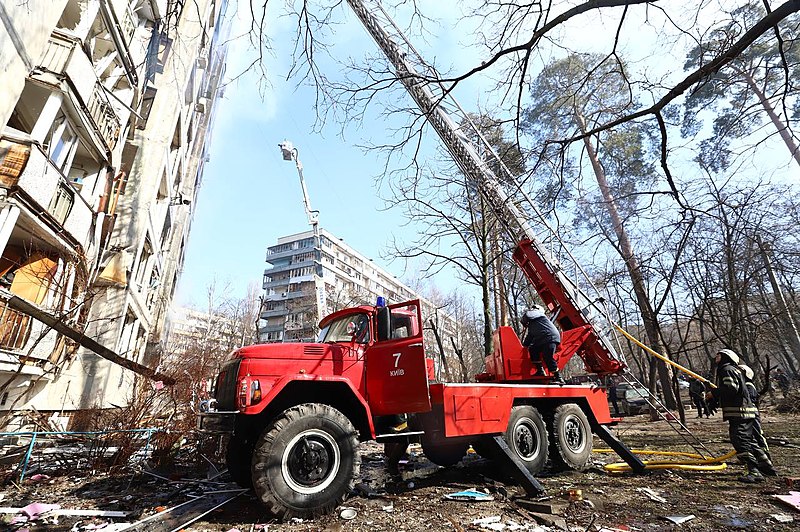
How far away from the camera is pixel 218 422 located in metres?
4.71

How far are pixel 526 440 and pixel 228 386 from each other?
4756 mm

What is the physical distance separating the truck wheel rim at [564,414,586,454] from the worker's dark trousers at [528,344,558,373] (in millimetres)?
1015

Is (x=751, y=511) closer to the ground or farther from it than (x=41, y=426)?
closer to the ground

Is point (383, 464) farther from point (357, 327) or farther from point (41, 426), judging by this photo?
point (41, 426)

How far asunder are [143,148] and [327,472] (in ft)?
49.6

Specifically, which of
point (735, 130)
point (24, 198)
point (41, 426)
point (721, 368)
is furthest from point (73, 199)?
point (721, 368)

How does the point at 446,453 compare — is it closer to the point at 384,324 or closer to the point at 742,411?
the point at 384,324

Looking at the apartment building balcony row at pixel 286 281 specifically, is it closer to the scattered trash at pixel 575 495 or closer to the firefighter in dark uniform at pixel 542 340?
the firefighter in dark uniform at pixel 542 340

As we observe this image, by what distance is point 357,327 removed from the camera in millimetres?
5949

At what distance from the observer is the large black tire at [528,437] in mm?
6164

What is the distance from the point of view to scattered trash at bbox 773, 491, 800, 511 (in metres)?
4.19

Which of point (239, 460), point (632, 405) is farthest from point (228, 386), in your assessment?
point (632, 405)

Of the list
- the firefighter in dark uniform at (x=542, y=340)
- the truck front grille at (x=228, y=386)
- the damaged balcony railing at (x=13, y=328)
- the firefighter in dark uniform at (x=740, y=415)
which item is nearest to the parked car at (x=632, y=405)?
the firefighter in dark uniform at (x=740, y=415)

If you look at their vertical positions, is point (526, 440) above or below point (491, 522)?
above
